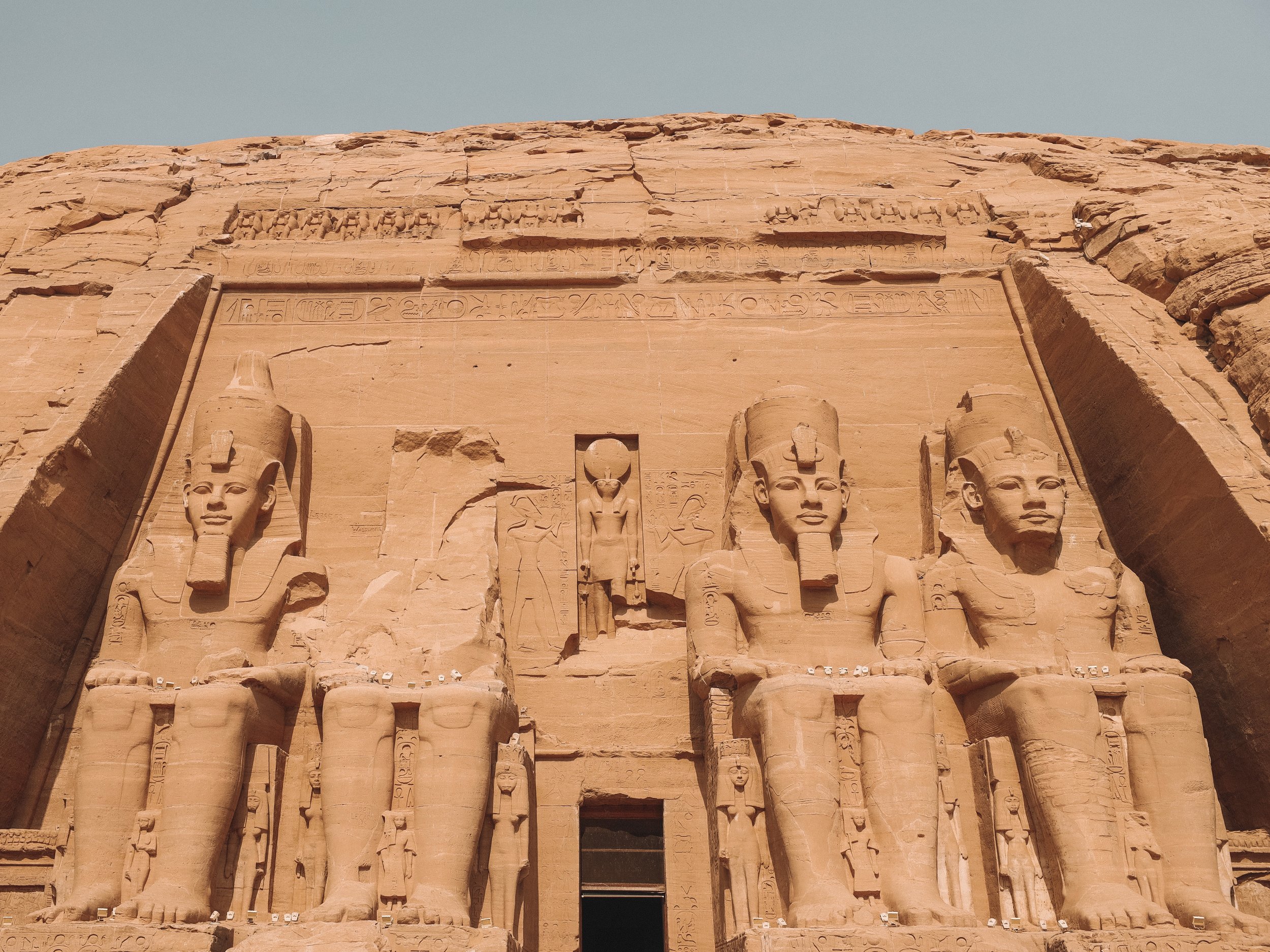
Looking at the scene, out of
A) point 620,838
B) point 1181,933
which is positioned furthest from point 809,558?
point 1181,933

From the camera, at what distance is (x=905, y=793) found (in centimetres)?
589

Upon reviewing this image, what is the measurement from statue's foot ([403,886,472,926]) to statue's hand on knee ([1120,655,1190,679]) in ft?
11.7

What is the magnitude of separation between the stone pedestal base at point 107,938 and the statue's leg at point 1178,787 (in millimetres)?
4380

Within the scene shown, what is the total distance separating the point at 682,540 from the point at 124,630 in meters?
3.19

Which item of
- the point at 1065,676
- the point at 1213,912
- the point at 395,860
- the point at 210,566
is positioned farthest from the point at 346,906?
the point at 1213,912

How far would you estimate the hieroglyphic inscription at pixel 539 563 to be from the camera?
7148mm

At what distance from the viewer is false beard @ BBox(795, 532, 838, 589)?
21.5ft

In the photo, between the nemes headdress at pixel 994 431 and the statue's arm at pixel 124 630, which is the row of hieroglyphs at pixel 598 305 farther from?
the statue's arm at pixel 124 630

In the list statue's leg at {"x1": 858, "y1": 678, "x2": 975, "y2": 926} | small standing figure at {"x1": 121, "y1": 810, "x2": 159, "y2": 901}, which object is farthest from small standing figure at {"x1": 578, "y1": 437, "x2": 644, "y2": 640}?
small standing figure at {"x1": 121, "y1": 810, "x2": 159, "y2": 901}

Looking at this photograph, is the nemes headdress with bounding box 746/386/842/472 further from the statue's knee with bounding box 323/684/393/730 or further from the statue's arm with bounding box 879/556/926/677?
the statue's knee with bounding box 323/684/393/730

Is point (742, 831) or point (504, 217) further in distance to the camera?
point (504, 217)

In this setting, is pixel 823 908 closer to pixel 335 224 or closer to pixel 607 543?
pixel 607 543

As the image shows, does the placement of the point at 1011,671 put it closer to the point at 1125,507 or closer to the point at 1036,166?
the point at 1125,507

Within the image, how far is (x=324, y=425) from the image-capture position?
26.0 feet
